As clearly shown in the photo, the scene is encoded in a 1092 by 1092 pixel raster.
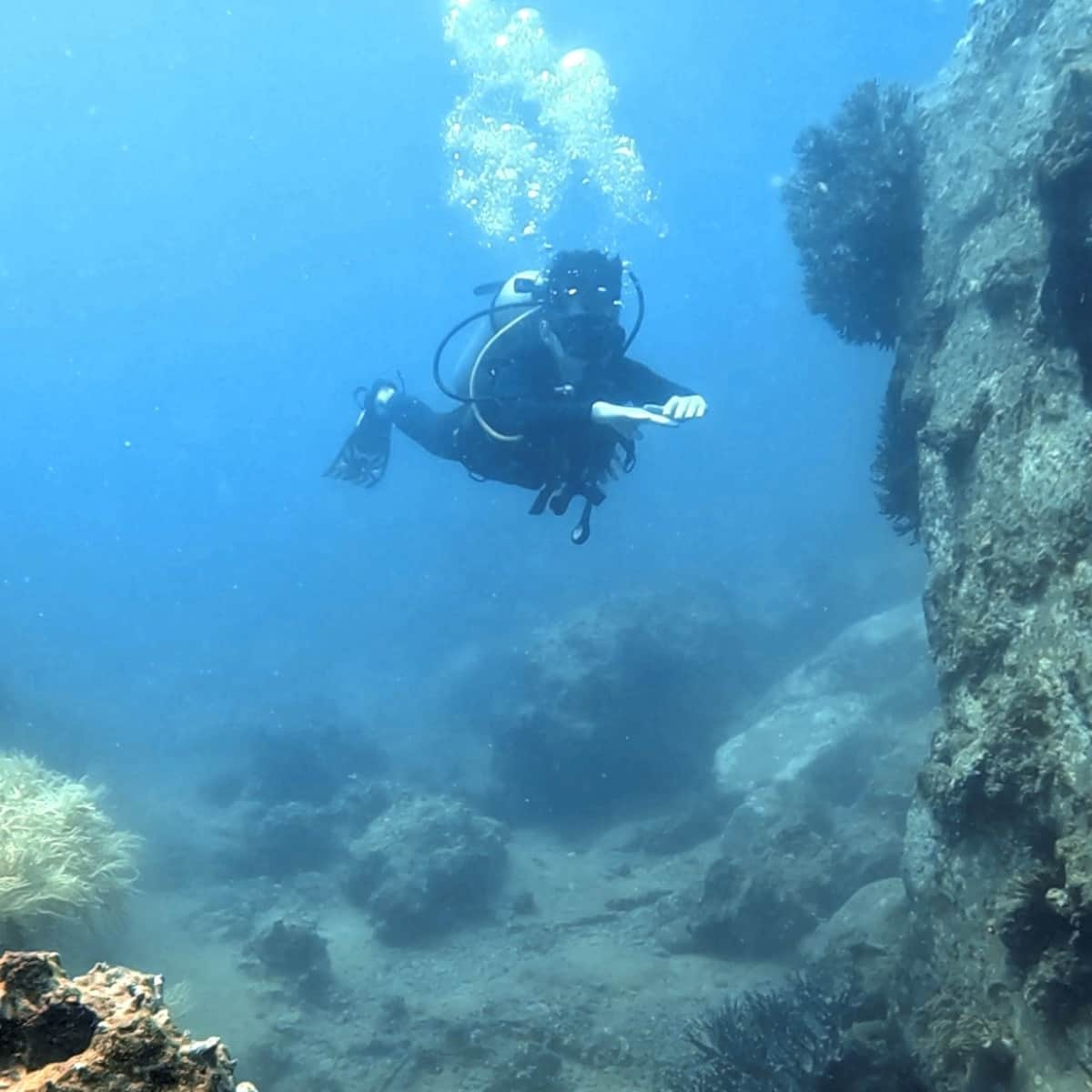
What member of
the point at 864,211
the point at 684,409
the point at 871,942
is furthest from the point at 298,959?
the point at 864,211

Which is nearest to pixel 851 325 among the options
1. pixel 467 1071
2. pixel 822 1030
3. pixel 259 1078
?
pixel 822 1030

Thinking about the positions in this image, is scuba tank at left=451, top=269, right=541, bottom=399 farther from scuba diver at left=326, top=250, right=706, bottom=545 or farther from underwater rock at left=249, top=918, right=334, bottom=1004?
underwater rock at left=249, top=918, right=334, bottom=1004

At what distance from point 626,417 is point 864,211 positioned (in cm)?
363

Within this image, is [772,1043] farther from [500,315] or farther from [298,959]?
[500,315]

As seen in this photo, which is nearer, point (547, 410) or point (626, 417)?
point (626, 417)

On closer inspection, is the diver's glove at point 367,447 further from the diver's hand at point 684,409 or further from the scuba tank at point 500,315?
the diver's hand at point 684,409

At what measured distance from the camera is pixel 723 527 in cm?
5031

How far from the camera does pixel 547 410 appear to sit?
24.0 feet

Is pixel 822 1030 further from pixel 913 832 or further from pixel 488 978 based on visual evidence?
pixel 488 978

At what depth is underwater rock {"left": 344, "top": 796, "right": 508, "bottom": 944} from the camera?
1114 centimetres

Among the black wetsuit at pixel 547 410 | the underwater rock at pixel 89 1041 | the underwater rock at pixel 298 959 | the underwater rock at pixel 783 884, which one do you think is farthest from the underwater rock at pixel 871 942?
the underwater rock at pixel 298 959

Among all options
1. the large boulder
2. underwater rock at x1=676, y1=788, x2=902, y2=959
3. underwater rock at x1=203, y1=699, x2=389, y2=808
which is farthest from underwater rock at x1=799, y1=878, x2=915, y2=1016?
underwater rock at x1=203, y1=699, x2=389, y2=808

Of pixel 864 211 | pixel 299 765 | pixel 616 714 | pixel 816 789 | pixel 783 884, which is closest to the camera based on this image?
pixel 864 211

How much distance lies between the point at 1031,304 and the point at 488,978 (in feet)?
28.4
